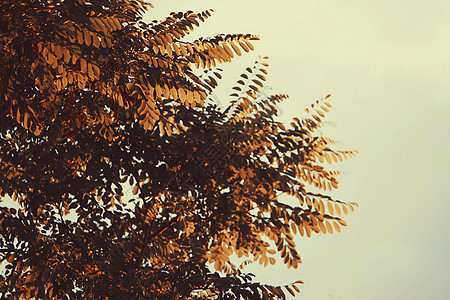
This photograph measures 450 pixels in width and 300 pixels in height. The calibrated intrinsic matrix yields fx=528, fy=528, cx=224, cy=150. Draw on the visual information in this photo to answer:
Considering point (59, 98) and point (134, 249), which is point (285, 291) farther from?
point (59, 98)

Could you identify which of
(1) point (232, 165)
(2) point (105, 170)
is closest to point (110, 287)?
(2) point (105, 170)

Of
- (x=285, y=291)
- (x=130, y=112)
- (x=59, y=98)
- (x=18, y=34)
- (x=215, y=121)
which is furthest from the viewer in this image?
(x=215, y=121)

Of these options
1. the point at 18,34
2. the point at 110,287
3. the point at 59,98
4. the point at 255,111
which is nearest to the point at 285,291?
the point at 110,287

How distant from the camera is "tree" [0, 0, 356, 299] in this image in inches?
190

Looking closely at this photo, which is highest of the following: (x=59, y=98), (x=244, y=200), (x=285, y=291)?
(x=59, y=98)

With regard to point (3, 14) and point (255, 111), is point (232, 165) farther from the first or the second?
point (3, 14)

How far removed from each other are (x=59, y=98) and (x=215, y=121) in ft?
6.66

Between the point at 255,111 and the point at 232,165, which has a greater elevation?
the point at 255,111

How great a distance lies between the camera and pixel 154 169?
638 centimetres

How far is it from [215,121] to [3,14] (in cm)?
290

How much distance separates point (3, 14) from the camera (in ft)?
13.9

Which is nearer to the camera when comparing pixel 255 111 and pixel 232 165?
pixel 232 165

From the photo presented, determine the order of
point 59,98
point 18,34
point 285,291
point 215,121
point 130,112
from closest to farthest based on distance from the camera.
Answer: point 18,34
point 59,98
point 285,291
point 130,112
point 215,121

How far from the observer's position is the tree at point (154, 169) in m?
4.83
